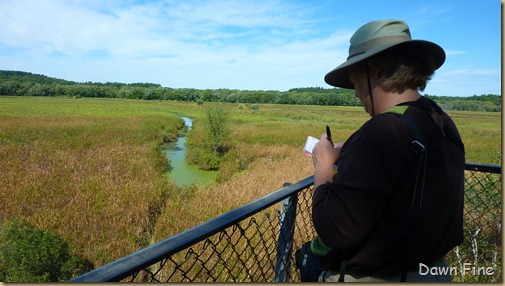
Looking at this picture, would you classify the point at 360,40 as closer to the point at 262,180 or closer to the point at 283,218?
the point at 283,218

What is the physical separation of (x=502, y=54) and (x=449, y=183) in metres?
1.08

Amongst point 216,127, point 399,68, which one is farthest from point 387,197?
point 216,127

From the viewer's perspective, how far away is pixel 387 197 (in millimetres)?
1130

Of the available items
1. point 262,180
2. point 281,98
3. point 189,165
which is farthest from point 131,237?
point 281,98

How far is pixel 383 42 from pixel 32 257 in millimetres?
5236

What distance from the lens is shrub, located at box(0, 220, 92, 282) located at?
4.68 meters

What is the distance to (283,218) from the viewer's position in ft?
6.69

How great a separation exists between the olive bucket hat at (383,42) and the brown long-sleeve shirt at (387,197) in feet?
0.64

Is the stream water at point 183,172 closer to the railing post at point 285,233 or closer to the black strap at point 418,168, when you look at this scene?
the railing post at point 285,233

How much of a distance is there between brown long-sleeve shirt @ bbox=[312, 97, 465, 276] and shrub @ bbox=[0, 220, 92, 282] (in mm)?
4711

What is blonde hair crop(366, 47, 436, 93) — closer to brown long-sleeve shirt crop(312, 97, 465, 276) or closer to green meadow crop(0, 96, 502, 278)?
brown long-sleeve shirt crop(312, 97, 465, 276)

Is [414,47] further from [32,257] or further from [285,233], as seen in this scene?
[32,257]

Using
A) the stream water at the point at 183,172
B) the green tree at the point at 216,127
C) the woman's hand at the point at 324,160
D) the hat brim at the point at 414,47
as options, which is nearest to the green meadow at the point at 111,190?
the stream water at the point at 183,172

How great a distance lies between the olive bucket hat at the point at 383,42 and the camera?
1.26 m
